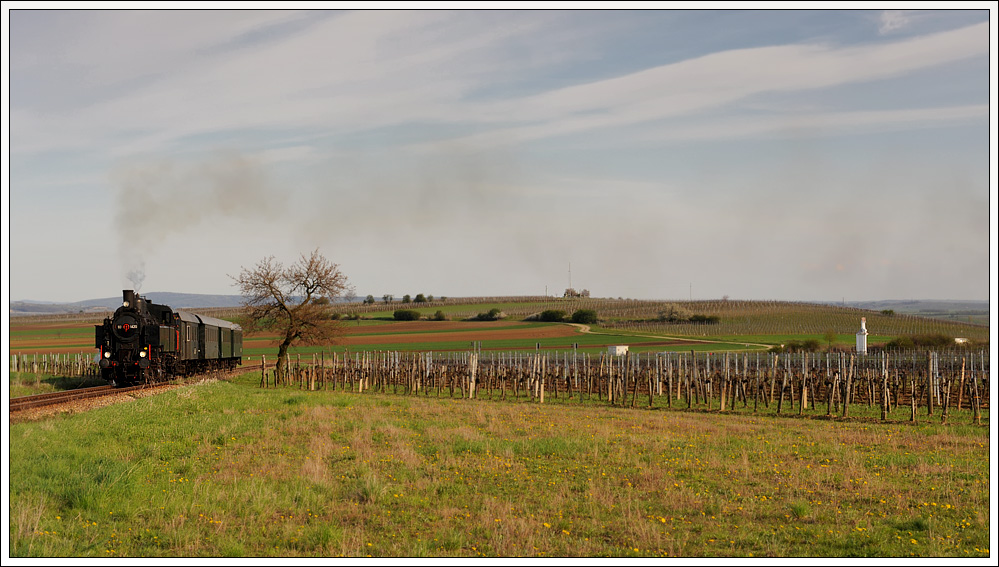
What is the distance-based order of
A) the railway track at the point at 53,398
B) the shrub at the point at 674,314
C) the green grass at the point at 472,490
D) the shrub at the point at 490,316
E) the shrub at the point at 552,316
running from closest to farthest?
the green grass at the point at 472,490 → the railway track at the point at 53,398 → the shrub at the point at 674,314 → the shrub at the point at 552,316 → the shrub at the point at 490,316

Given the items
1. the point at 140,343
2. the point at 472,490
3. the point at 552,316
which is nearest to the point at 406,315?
the point at 552,316

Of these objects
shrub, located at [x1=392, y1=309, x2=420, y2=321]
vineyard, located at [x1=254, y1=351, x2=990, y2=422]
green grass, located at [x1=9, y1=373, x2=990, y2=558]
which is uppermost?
shrub, located at [x1=392, y1=309, x2=420, y2=321]

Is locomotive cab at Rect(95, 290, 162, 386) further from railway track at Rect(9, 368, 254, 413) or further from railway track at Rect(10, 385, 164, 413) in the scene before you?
railway track at Rect(10, 385, 164, 413)

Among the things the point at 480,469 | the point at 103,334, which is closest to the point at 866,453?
the point at 480,469

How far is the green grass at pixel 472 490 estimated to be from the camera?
33.2ft

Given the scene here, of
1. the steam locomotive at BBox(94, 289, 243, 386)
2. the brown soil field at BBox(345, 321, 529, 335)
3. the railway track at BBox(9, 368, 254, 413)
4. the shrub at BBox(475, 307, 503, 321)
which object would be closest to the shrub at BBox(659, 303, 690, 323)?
the brown soil field at BBox(345, 321, 529, 335)

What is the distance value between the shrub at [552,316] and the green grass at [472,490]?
327 feet

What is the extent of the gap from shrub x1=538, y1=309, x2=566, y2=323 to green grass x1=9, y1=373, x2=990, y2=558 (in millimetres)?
99746

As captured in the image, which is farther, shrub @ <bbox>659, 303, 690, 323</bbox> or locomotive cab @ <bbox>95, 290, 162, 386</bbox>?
shrub @ <bbox>659, 303, 690, 323</bbox>

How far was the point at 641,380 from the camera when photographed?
164ft

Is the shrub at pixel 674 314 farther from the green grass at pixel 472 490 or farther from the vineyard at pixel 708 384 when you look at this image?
the green grass at pixel 472 490

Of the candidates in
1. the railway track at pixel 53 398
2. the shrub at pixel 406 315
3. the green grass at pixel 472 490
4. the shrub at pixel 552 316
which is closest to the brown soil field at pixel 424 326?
the shrub at pixel 406 315

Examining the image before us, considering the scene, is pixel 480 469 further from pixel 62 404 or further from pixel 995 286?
pixel 62 404

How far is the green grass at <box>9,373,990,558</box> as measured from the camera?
A: 10.1 metres
